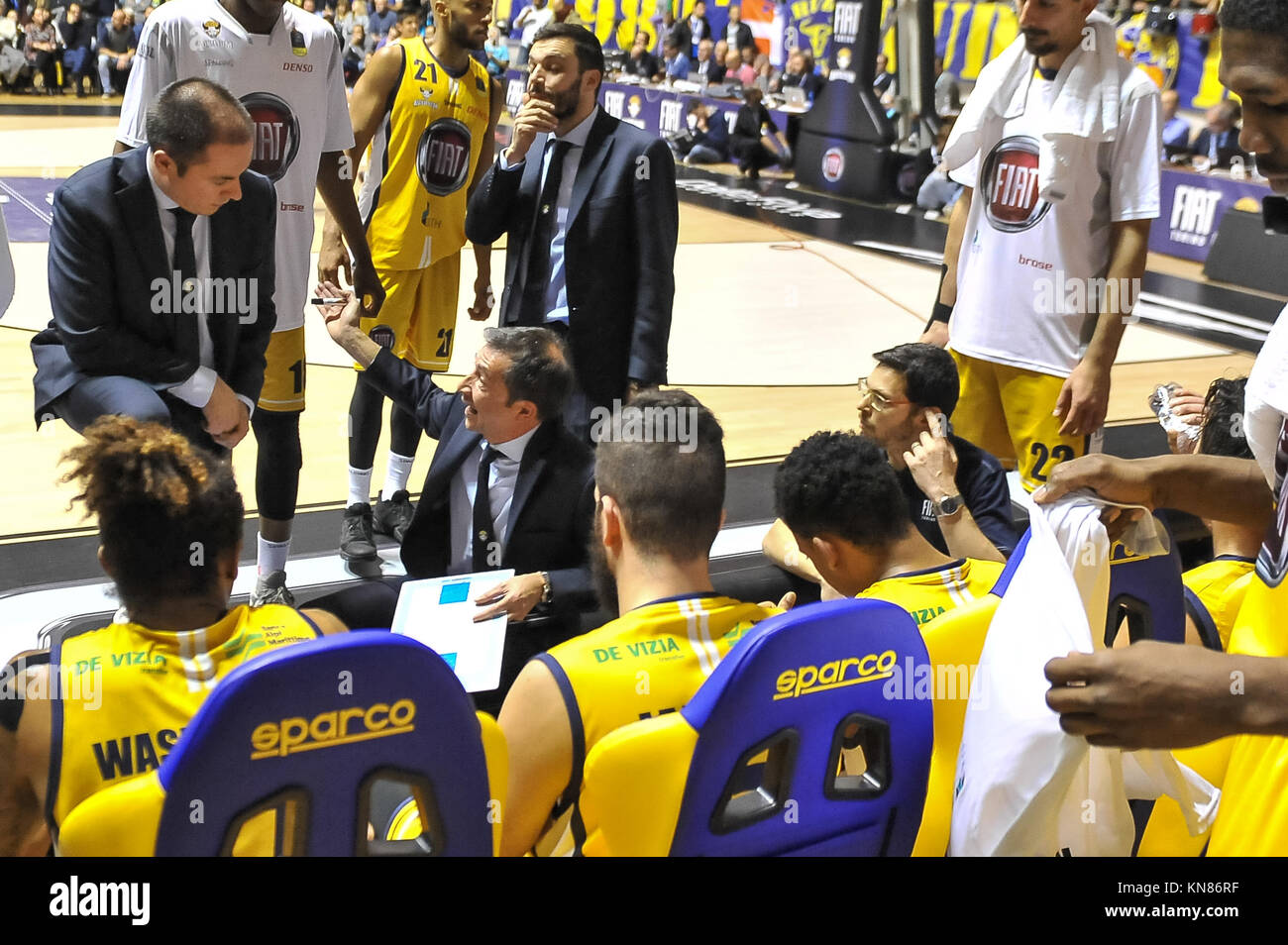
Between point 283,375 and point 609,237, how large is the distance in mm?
1082

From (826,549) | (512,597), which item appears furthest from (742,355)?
(826,549)

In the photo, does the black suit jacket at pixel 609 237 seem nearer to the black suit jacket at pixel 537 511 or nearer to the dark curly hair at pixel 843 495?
the black suit jacket at pixel 537 511

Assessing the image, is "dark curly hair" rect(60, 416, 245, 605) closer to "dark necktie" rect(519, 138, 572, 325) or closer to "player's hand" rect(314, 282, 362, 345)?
"player's hand" rect(314, 282, 362, 345)

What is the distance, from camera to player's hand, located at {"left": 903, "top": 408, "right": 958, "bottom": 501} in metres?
3.11

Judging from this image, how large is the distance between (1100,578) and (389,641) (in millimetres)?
1097

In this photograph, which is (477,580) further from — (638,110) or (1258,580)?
(638,110)

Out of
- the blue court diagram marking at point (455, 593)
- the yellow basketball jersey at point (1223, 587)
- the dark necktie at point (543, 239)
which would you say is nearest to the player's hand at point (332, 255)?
the dark necktie at point (543, 239)

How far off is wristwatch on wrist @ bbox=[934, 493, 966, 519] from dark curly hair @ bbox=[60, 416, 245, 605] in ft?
5.48

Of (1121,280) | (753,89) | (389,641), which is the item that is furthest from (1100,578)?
(753,89)

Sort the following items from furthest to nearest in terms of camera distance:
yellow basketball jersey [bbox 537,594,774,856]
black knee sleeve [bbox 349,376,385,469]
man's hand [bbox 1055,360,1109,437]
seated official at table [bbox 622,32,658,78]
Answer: seated official at table [bbox 622,32,658,78]
black knee sleeve [bbox 349,376,385,469]
man's hand [bbox 1055,360,1109,437]
yellow basketball jersey [bbox 537,594,774,856]

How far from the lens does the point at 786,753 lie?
5.86 feet

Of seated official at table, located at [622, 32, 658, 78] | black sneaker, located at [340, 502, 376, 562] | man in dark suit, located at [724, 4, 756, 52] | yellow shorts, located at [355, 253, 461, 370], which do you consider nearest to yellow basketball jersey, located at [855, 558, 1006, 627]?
black sneaker, located at [340, 502, 376, 562]

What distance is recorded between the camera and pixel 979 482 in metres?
3.46

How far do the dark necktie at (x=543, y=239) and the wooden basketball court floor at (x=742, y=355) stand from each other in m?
1.10
